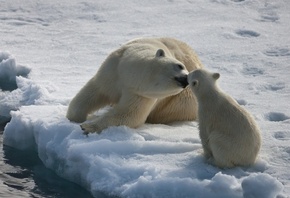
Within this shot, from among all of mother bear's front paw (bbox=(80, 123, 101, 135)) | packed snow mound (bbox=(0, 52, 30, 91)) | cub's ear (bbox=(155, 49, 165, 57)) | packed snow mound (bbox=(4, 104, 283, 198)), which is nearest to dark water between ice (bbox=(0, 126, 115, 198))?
packed snow mound (bbox=(4, 104, 283, 198))

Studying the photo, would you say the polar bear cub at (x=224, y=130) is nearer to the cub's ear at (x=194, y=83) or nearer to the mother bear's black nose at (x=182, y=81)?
the cub's ear at (x=194, y=83)

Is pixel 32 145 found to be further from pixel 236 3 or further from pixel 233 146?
pixel 236 3

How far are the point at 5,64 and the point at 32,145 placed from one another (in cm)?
183

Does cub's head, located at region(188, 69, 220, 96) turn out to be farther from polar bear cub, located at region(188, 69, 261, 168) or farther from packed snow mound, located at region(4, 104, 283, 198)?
packed snow mound, located at region(4, 104, 283, 198)

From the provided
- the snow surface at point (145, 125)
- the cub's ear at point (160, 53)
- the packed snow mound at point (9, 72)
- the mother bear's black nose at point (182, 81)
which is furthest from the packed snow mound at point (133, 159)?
the packed snow mound at point (9, 72)

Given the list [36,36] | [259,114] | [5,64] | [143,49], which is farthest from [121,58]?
[36,36]

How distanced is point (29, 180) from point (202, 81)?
1591mm

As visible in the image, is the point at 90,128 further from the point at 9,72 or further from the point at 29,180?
the point at 9,72

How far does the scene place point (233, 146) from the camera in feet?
18.2

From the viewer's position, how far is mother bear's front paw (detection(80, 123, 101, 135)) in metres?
6.23

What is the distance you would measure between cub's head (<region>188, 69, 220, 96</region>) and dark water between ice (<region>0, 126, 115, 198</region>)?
110cm

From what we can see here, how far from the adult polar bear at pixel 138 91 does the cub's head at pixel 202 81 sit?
0.70ft

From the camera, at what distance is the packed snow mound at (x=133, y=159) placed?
5199 millimetres

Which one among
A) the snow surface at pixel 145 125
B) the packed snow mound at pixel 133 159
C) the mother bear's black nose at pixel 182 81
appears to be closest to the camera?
the packed snow mound at pixel 133 159
